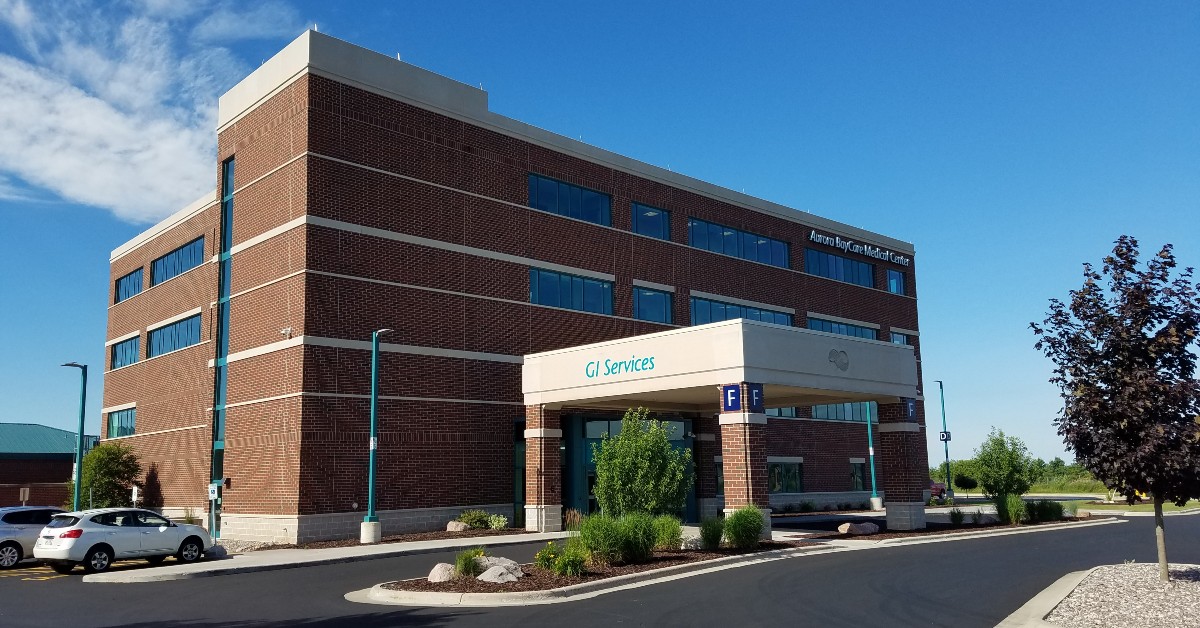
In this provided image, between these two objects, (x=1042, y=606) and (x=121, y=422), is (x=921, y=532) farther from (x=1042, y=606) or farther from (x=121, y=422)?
(x=121, y=422)

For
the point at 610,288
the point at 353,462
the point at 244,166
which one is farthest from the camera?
the point at 610,288

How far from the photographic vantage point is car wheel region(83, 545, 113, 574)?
2331 cm

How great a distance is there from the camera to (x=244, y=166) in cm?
→ 3688

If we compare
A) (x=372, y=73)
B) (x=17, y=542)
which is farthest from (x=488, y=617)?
(x=372, y=73)

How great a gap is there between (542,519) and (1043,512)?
20012mm

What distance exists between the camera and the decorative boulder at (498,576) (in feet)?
58.6

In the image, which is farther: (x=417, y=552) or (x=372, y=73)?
(x=372, y=73)

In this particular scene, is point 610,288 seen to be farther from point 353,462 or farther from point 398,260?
point 353,462

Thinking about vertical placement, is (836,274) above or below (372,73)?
below

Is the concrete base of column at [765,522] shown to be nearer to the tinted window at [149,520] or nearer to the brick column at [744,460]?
the brick column at [744,460]

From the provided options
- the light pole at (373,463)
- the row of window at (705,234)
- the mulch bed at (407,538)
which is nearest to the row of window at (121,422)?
the mulch bed at (407,538)

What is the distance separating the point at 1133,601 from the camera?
15.2 meters

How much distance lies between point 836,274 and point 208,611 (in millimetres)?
45268

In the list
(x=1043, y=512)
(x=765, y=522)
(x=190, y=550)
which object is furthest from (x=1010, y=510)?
(x=190, y=550)
